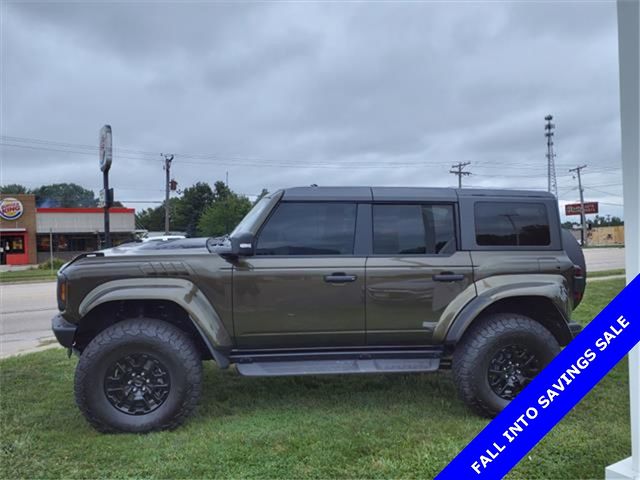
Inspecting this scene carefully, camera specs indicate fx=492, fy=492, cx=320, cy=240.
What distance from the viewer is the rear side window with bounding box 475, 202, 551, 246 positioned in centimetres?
438

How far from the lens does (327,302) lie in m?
4.01

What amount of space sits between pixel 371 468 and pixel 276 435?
838 mm

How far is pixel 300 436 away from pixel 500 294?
198 cm

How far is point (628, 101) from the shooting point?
239 centimetres

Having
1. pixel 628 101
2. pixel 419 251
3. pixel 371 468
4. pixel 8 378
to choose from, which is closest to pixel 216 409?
pixel 371 468

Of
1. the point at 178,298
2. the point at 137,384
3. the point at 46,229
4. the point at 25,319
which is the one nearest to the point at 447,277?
the point at 178,298

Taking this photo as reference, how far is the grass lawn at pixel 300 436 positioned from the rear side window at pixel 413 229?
1383 mm

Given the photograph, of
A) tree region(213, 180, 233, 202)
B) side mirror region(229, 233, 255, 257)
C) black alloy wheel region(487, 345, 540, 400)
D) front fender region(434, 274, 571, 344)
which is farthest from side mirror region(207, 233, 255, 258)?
tree region(213, 180, 233, 202)

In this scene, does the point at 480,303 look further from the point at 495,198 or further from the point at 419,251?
the point at 495,198

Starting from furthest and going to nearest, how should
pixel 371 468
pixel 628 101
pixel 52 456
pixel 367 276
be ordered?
1. pixel 367 276
2. pixel 52 456
3. pixel 371 468
4. pixel 628 101

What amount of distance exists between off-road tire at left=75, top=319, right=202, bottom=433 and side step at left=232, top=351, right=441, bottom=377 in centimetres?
43

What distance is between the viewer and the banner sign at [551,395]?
5.33 ft

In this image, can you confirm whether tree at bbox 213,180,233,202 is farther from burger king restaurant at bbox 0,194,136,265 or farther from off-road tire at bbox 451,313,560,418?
off-road tire at bbox 451,313,560,418

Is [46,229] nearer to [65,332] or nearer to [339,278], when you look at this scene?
[65,332]
